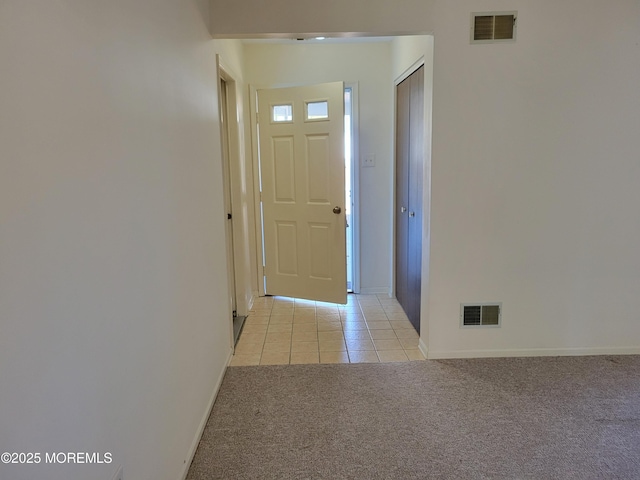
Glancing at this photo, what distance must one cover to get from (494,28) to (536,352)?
6.75ft

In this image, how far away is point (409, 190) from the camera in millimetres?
3443

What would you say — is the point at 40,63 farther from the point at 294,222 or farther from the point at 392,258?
the point at 392,258

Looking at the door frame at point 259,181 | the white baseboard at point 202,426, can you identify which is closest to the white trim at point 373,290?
the door frame at point 259,181

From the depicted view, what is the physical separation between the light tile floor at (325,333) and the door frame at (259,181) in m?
0.27

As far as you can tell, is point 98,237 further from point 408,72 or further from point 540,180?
point 408,72

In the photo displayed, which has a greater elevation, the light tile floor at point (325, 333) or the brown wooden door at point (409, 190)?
the brown wooden door at point (409, 190)

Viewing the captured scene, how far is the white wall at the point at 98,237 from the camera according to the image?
0.83 m

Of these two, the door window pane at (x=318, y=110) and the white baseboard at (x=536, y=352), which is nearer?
the white baseboard at (x=536, y=352)

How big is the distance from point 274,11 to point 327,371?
7.17 feet

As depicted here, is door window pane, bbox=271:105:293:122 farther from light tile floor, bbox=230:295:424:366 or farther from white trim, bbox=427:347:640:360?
white trim, bbox=427:347:640:360

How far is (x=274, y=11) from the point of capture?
2.49m

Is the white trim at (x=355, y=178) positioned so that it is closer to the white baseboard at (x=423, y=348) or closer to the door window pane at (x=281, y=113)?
the door window pane at (x=281, y=113)

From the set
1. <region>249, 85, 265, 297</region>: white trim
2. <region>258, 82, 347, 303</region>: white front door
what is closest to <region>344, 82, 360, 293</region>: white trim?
<region>258, 82, 347, 303</region>: white front door

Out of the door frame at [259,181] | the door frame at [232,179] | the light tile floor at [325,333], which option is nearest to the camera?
the light tile floor at [325,333]
